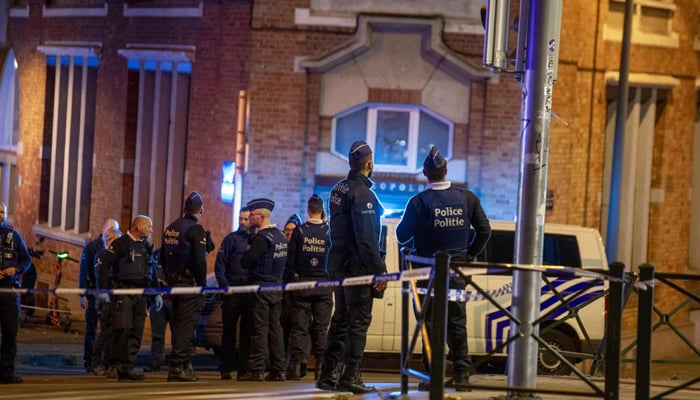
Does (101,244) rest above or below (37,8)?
below

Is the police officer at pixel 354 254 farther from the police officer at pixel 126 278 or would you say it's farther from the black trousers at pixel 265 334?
the police officer at pixel 126 278

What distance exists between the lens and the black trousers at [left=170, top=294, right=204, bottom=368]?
1116cm

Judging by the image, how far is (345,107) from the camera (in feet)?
53.7

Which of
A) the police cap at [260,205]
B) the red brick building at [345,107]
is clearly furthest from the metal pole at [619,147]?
the police cap at [260,205]

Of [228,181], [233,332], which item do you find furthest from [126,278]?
[228,181]

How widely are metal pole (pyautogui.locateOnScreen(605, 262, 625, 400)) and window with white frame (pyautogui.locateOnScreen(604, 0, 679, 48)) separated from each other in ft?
35.2

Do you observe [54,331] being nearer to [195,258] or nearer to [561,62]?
[195,258]

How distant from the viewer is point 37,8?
20.7 metres

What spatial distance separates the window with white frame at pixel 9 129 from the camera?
2303 cm

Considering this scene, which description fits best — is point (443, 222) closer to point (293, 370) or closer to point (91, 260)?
point (293, 370)

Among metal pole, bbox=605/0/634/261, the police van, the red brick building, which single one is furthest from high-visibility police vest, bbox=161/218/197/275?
metal pole, bbox=605/0/634/261

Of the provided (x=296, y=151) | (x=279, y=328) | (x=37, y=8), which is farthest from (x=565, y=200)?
(x=37, y=8)

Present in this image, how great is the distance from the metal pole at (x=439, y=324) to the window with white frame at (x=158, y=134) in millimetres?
11255

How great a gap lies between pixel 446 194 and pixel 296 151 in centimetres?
742
